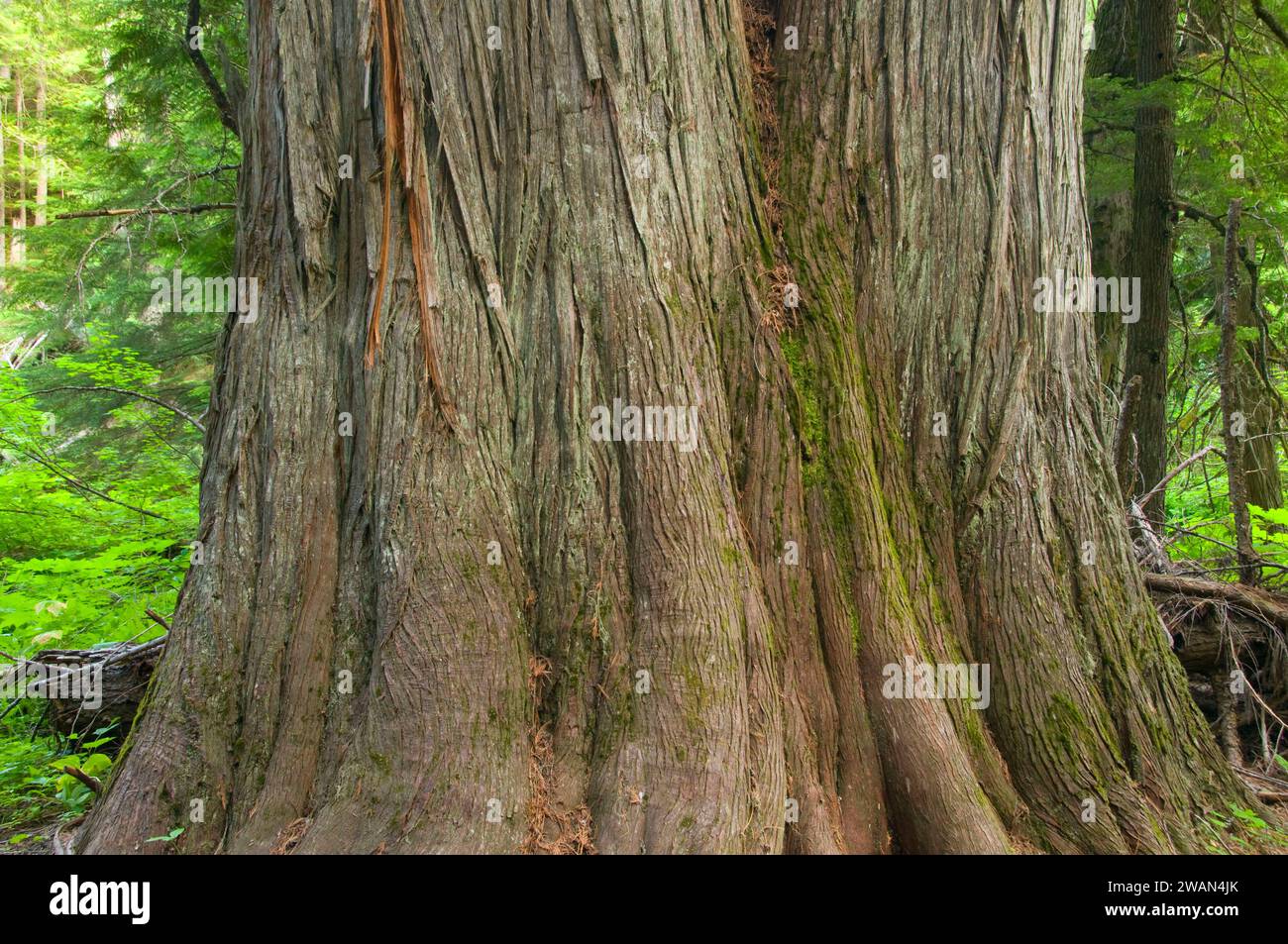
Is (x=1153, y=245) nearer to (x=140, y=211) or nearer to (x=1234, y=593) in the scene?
(x=1234, y=593)

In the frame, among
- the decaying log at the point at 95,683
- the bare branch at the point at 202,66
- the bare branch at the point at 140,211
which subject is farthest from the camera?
the bare branch at the point at 202,66

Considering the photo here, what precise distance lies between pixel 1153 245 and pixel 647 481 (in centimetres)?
613

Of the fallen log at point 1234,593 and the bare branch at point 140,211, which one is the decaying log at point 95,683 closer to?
the bare branch at point 140,211

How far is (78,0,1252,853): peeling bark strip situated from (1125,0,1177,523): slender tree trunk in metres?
3.79

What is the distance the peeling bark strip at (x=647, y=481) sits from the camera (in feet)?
10.5

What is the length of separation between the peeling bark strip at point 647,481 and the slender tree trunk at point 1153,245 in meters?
3.79

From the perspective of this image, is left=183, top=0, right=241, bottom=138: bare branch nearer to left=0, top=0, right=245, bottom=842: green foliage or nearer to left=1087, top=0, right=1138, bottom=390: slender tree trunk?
left=0, top=0, right=245, bottom=842: green foliage

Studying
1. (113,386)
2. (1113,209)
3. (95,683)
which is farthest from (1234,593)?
(113,386)

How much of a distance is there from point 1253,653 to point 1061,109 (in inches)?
131

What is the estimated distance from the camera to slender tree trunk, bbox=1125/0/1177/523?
7109 mm

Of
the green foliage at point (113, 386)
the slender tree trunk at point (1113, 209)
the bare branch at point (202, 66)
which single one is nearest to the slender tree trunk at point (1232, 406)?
the slender tree trunk at point (1113, 209)

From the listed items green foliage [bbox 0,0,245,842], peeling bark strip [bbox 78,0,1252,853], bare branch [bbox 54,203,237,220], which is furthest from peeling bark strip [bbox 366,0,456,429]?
bare branch [bbox 54,203,237,220]

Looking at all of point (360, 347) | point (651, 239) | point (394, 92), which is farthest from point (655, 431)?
point (394, 92)

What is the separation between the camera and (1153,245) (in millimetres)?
7199
